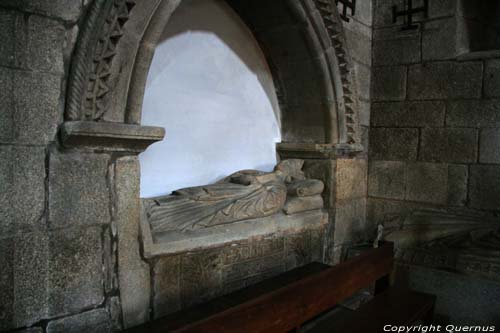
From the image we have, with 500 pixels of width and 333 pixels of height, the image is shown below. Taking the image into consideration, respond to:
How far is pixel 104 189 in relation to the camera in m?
1.83

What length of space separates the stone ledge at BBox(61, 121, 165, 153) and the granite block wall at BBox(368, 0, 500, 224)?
92.5 inches

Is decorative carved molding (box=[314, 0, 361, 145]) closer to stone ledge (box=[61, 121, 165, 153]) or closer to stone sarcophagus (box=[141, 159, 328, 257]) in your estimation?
stone sarcophagus (box=[141, 159, 328, 257])

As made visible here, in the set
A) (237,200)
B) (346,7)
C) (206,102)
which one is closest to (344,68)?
(346,7)

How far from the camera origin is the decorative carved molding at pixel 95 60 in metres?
1.69

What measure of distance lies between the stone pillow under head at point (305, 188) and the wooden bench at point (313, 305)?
1.91 feet

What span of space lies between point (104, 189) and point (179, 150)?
92 centimetres

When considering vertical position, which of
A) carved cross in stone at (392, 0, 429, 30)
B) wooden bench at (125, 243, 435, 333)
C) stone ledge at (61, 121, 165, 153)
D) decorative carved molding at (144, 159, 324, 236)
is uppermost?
Answer: carved cross in stone at (392, 0, 429, 30)

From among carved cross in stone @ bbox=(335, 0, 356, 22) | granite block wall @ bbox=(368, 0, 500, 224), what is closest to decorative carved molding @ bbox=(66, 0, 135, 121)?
carved cross in stone @ bbox=(335, 0, 356, 22)

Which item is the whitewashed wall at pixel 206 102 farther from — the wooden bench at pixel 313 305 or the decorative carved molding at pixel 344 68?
the wooden bench at pixel 313 305

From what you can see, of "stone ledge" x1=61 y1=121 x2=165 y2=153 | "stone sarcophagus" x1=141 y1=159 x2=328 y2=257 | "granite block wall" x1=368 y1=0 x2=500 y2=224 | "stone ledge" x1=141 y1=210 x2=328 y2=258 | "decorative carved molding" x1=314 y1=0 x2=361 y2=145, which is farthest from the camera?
"granite block wall" x1=368 y1=0 x2=500 y2=224

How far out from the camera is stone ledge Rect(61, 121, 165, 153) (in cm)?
164

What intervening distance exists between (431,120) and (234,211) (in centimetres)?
194

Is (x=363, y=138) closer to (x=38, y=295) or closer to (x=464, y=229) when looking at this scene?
(x=464, y=229)

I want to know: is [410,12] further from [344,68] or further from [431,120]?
[431,120]
